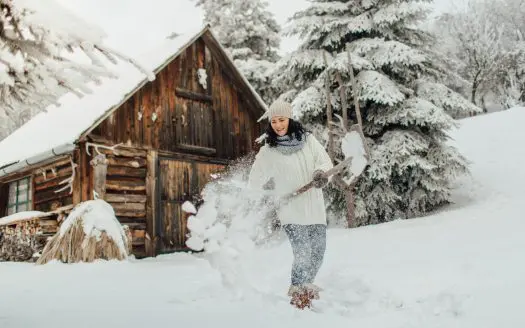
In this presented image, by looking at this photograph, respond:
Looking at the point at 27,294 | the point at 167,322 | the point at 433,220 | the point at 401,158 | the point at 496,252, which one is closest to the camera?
the point at 167,322

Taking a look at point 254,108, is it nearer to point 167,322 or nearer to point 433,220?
point 433,220

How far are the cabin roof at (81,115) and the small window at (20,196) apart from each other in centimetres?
92

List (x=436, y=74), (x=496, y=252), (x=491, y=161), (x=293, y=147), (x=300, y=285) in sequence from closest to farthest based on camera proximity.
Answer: (x=300, y=285) → (x=293, y=147) → (x=496, y=252) → (x=436, y=74) → (x=491, y=161)

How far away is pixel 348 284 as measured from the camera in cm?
477

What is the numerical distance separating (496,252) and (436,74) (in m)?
7.18

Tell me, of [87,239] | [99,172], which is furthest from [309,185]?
[99,172]

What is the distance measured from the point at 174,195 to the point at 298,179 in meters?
8.06

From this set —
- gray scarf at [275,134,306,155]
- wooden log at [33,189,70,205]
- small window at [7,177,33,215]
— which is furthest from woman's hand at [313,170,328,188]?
small window at [7,177,33,215]

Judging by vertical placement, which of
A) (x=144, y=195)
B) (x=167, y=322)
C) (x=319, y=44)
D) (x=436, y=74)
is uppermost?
(x=319, y=44)

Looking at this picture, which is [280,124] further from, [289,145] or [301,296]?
[301,296]

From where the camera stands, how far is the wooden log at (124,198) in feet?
35.7

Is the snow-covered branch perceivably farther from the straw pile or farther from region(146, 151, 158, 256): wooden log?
region(146, 151, 158, 256): wooden log

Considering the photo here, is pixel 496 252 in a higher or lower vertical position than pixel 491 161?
lower

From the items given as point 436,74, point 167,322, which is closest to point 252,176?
point 167,322
